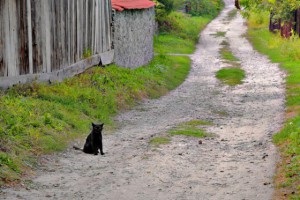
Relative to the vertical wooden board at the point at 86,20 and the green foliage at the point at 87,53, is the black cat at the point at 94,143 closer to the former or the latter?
the green foliage at the point at 87,53

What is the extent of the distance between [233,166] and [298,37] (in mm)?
24512

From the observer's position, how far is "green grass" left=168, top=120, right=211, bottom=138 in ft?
49.6

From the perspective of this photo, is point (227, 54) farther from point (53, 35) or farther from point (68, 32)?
point (53, 35)

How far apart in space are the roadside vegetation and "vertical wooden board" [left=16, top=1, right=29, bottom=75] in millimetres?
580

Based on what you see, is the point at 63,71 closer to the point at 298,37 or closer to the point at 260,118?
the point at 260,118

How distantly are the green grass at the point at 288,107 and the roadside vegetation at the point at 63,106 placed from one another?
15.3ft

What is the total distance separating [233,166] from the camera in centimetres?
1205

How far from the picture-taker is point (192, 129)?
15.8 m

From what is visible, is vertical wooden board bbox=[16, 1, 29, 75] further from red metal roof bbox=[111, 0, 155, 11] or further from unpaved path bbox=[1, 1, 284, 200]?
red metal roof bbox=[111, 0, 155, 11]

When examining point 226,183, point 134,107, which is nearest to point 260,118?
point 134,107

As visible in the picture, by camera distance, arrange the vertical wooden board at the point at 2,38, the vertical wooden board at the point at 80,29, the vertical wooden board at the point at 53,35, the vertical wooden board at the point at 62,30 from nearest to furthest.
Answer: the vertical wooden board at the point at 2,38 < the vertical wooden board at the point at 53,35 < the vertical wooden board at the point at 62,30 < the vertical wooden board at the point at 80,29

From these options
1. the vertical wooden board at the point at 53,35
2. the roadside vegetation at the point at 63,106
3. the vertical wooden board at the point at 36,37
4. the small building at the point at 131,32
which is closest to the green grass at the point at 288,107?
the roadside vegetation at the point at 63,106

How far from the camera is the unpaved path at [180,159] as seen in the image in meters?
10.0

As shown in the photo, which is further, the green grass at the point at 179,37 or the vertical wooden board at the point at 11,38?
the green grass at the point at 179,37
